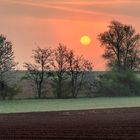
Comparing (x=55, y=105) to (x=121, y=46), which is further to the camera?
(x=121, y=46)

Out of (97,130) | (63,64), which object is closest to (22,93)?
(63,64)

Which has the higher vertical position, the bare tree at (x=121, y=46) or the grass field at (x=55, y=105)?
the bare tree at (x=121, y=46)

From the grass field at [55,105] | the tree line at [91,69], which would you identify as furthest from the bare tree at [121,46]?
the grass field at [55,105]

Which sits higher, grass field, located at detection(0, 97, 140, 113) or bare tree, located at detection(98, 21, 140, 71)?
bare tree, located at detection(98, 21, 140, 71)

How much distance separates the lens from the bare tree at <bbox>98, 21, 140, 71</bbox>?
84.4 meters

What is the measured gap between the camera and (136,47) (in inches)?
3342

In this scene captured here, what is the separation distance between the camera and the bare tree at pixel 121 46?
8444 centimetres

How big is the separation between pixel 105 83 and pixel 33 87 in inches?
462

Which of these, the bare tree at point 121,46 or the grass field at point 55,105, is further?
the bare tree at point 121,46

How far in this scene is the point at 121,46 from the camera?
282ft

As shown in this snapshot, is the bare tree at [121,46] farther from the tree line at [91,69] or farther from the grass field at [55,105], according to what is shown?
the grass field at [55,105]

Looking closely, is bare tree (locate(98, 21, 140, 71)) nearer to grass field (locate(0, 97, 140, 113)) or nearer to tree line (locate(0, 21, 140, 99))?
tree line (locate(0, 21, 140, 99))

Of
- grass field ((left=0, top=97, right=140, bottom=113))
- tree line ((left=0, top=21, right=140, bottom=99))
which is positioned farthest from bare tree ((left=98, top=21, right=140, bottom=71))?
grass field ((left=0, top=97, right=140, bottom=113))

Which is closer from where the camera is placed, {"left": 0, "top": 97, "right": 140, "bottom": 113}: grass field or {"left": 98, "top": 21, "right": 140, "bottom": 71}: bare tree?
{"left": 0, "top": 97, "right": 140, "bottom": 113}: grass field
